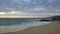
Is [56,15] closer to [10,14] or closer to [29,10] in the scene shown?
[29,10]

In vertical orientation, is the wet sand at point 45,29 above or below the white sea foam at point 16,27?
below

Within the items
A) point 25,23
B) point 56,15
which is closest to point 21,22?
point 25,23

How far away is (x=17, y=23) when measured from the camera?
0.72m

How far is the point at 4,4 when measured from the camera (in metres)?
0.73

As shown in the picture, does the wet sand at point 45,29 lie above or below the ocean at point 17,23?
below

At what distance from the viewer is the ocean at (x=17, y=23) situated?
700mm

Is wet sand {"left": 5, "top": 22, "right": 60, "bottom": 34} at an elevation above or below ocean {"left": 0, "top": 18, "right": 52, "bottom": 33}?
below

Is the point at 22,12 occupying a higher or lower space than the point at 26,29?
higher

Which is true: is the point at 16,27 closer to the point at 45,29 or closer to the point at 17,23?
the point at 17,23

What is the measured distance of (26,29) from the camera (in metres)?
0.70

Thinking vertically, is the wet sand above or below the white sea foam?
below

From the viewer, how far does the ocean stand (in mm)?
700

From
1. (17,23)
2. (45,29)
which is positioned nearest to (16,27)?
(17,23)

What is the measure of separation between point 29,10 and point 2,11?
0.21 m
